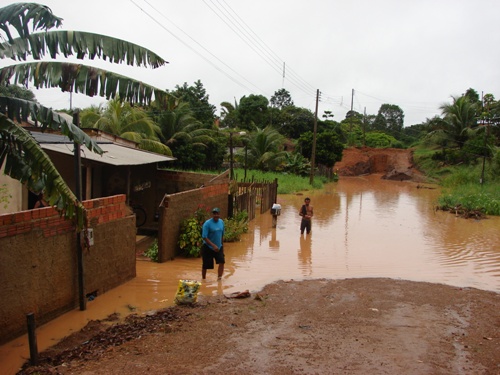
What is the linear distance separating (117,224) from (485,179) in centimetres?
3247

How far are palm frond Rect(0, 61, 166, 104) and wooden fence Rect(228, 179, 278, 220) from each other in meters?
8.45

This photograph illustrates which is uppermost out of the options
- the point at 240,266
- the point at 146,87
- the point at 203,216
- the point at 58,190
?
the point at 146,87

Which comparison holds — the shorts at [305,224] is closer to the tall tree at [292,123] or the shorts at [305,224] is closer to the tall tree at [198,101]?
the tall tree at [198,101]

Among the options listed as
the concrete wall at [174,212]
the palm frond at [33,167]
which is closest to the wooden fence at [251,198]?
the concrete wall at [174,212]

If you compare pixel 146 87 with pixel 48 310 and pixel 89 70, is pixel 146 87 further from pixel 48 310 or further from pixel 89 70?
pixel 48 310

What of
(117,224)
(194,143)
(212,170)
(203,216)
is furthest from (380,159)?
(117,224)

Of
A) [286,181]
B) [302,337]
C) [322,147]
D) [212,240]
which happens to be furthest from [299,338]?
[322,147]

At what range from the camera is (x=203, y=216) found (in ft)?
38.5

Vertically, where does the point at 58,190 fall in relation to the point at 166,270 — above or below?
above

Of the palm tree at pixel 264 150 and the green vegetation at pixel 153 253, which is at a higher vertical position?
the palm tree at pixel 264 150

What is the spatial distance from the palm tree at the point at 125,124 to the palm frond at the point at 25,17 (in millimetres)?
14785

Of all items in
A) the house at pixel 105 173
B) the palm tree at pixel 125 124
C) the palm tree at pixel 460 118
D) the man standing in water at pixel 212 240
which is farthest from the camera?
the palm tree at pixel 460 118

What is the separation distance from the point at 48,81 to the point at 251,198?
1129 cm

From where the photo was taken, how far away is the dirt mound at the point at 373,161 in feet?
175
